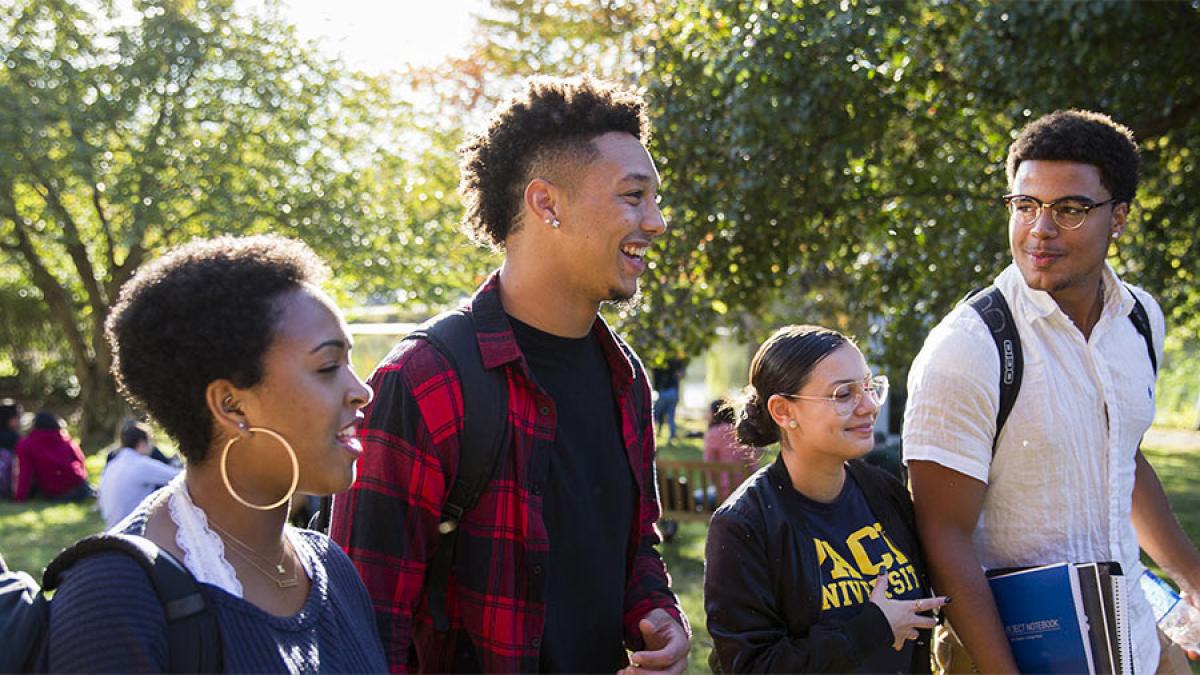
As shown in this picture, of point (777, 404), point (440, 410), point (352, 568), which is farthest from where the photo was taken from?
point (777, 404)

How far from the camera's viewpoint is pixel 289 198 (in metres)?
18.0

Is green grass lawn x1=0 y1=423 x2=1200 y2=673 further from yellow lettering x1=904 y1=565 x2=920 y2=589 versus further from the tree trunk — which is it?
yellow lettering x1=904 y1=565 x2=920 y2=589

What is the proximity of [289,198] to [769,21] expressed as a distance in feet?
39.9

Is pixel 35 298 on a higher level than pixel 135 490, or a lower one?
higher

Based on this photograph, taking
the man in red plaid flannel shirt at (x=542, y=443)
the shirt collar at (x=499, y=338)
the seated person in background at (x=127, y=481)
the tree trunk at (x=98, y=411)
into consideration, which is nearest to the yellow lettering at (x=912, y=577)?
the man in red plaid flannel shirt at (x=542, y=443)

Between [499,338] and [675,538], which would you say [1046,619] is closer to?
[499,338]

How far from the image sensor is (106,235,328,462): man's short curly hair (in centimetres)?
196

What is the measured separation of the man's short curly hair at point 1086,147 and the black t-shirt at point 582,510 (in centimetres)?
153

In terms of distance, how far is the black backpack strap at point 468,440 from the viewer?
8.22ft

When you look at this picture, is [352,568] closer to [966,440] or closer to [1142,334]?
[966,440]

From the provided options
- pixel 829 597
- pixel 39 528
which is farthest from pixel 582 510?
pixel 39 528

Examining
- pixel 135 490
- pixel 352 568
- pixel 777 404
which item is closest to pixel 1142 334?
pixel 777 404

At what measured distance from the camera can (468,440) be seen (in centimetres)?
250

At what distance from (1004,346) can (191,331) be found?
2.14 m
